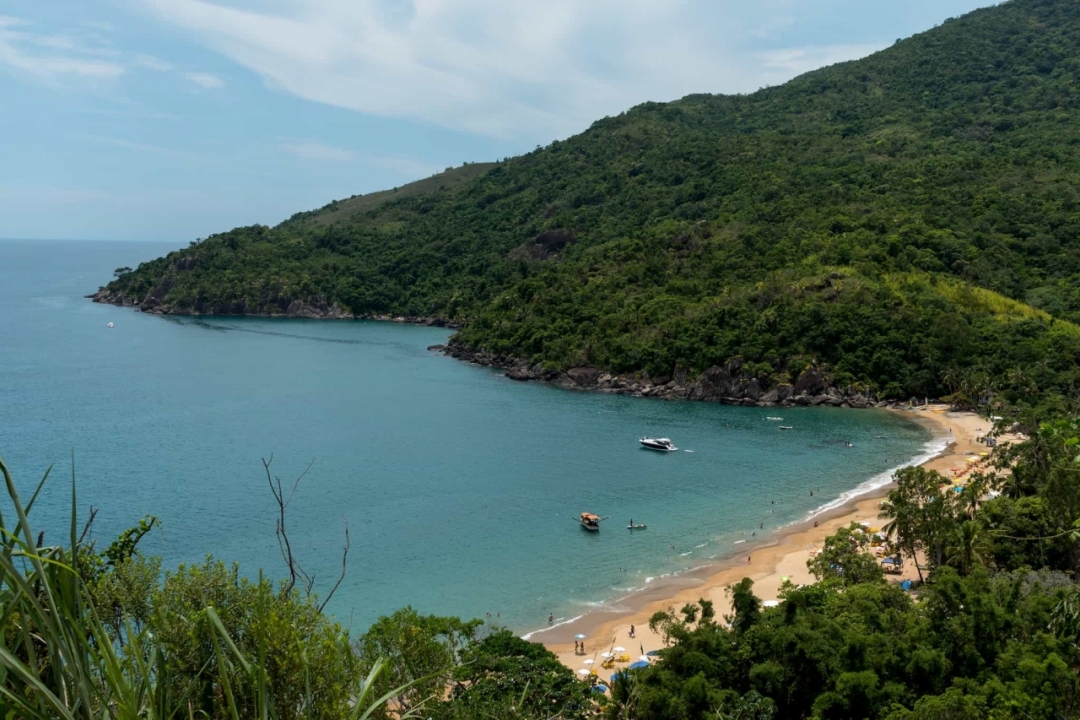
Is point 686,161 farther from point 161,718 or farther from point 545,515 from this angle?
point 161,718

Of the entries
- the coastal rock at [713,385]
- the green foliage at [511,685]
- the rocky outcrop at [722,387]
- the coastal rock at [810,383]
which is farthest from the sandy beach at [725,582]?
the coastal rock at [713,385]

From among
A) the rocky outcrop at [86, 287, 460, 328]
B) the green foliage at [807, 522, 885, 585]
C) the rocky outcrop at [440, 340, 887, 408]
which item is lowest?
the green foliage at [807, 522, 885, 585]

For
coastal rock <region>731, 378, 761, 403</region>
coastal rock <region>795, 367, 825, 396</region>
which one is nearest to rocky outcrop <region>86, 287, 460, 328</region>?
coastal rock <region>731, 378, 761, 403</region>

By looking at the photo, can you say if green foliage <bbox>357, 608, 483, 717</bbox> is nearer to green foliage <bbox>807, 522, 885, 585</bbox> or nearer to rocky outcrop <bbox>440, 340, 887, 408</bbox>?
green foliage <bbox>807, 522, 885, 585</bbox>

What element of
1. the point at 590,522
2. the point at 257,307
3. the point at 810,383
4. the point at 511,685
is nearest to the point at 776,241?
the point at 810,383

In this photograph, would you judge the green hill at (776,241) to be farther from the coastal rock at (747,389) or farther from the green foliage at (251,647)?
the green foliage at (251,647)

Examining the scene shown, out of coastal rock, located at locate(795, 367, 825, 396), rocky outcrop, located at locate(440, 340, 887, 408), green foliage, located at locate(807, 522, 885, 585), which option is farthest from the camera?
coastal rock, located at locate(795, 367, 825, 396)
